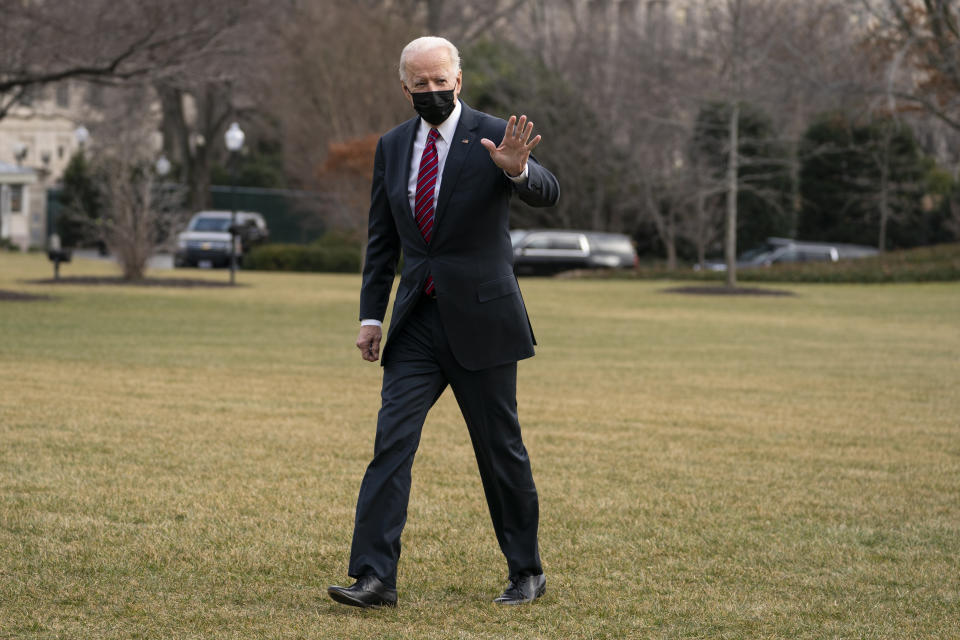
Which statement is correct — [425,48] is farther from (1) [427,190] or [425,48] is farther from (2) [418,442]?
(2) [418,442]

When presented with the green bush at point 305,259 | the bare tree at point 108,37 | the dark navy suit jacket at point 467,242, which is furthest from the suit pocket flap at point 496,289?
the green bush at point 305,259

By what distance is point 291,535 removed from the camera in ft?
20.0

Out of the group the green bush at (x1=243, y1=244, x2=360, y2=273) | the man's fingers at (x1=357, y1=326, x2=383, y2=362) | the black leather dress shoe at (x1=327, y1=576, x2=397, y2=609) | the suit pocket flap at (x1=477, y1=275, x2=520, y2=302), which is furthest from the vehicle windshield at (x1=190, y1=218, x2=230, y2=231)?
the black leather dress shoe at (x1=327, y1=576, x2=397, y2=609)

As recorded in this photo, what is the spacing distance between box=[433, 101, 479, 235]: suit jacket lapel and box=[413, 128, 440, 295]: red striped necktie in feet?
0.15

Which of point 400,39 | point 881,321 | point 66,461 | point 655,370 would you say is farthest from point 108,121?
point 66,461

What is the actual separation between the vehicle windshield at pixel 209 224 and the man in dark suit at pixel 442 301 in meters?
37.5

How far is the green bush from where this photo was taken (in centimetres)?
4075

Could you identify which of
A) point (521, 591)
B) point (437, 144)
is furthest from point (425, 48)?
point (521, 591)

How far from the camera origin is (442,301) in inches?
187

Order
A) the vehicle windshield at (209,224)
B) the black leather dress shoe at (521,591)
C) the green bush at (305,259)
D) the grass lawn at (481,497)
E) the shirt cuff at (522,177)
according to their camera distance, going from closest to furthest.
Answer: the shirt cuff at (522,177) → the grass lawn at (481,497) → the black leather dress shoe at (521,591) → the green bush at (305,259) → the vehicle windshield at (209,224)

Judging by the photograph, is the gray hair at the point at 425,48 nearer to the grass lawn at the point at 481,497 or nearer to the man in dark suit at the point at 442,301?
the man in dark suit at the point at 442,301

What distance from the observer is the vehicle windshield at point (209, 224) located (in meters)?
41.5

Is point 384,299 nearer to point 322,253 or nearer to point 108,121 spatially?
point 322,253

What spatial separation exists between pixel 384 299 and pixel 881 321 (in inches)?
762
